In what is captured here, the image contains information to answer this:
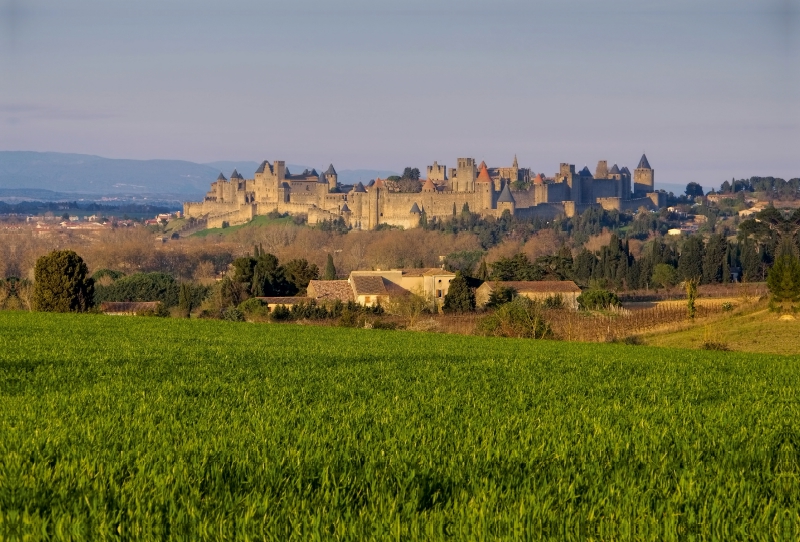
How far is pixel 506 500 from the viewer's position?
4.85 metres

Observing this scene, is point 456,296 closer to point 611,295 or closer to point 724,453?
point 611,295

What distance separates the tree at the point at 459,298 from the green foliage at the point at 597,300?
4650mm

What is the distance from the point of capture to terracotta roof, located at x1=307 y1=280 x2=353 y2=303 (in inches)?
1791

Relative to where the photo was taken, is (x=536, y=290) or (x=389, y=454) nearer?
(x=389, y=454)

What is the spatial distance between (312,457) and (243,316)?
3329cm

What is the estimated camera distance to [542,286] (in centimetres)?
4841

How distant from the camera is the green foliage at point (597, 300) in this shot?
44.0 metres

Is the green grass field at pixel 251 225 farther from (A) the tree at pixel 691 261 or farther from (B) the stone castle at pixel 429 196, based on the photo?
(A) the tree at pixel 691 261

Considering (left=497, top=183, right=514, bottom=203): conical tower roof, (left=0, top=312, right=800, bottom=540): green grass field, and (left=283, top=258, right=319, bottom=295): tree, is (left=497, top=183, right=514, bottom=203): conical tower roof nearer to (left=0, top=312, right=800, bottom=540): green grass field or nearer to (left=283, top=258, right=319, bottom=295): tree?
(left=283, top=258, right=319, bottom=295): tree

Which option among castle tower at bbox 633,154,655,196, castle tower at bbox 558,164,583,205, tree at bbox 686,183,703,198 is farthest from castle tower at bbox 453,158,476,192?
tree at bbox 686,183,703,198

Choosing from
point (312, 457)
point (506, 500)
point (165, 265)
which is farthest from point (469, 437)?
point (165, 265)

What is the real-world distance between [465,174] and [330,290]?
78.2m

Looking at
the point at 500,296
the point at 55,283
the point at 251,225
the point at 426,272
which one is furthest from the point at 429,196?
the point at 55,283

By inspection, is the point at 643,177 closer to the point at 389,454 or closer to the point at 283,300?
the point at 283,300
